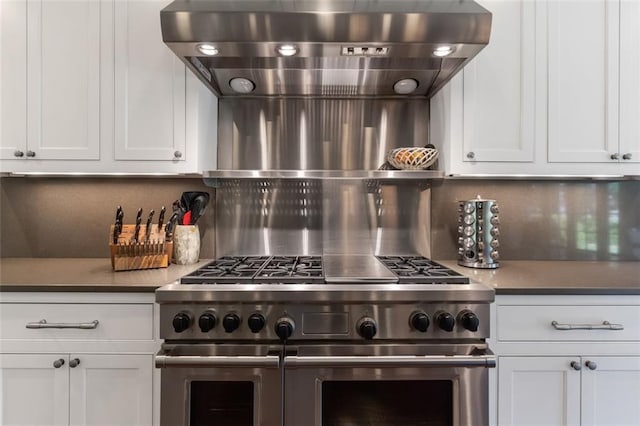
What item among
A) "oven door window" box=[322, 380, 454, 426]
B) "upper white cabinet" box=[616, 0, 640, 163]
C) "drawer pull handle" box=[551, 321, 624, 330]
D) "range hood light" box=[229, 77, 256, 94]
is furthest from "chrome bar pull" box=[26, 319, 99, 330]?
"upper white cabinet" box=[616, 0, 640, 163]

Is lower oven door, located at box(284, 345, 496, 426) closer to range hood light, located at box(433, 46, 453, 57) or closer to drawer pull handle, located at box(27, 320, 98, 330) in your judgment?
drawer pull handle, located at box(27, 320, 98, 330)

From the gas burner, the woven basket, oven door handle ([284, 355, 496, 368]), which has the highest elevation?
the woven basket

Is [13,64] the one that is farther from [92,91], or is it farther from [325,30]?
[325,30]

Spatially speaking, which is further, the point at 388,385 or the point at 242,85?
the point at 242,85

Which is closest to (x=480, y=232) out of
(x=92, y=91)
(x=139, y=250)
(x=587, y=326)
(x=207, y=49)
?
(x=587, y=326)

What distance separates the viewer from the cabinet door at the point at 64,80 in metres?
1.47

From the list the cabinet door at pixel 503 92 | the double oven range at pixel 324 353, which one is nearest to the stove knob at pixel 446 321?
the double oven range at pixel 324 353

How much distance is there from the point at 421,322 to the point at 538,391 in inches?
21.6

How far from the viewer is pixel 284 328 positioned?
109cm

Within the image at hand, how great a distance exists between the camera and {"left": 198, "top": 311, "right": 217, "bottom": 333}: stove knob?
3.59 ft

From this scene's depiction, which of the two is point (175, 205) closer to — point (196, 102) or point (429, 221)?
point (196, 102)

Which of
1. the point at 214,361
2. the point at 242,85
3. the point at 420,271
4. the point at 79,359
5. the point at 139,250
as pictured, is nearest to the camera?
the point at 214,361

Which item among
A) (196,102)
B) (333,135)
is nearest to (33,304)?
(196,102)

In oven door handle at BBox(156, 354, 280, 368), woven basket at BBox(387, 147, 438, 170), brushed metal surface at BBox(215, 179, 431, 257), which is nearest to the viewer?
oven door handle at BBox(156, 354, 280, 368)
